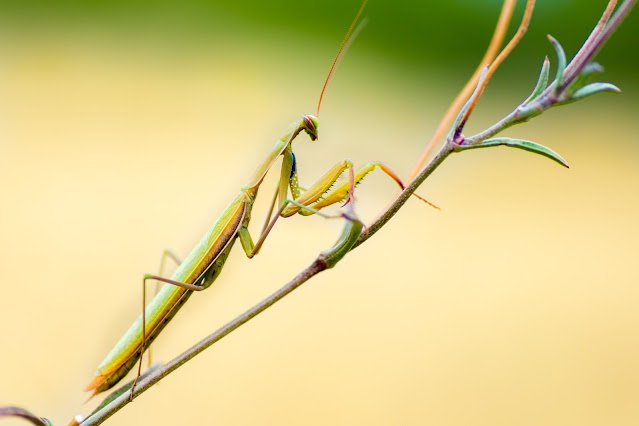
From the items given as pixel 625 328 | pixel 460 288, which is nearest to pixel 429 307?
pixel 460 288

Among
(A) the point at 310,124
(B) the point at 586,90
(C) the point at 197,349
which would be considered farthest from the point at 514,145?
(A) the point at 310,124

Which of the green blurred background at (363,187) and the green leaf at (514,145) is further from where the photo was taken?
the green blurred background at (363,187)

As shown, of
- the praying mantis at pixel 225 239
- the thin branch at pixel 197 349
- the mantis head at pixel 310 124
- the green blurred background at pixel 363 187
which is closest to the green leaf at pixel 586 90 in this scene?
the thin branch at pixel 197 349

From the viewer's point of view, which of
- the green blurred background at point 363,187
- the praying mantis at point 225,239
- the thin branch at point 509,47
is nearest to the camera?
the thin branch at point 509,47

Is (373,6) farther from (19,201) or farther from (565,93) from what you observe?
(565,93)

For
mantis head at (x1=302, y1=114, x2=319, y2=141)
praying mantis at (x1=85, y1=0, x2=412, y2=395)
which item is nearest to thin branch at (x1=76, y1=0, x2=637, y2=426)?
praying mantis at (x1=85, y1=0, x2=412, y2=395)

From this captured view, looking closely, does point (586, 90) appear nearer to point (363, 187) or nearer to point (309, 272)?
point (309, 272)

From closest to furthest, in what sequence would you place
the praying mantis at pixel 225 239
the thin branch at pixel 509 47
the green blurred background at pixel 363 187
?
the thin branch at pixel 509 47
the praying mantis at pixel 225 239
the green blurred background at pixel 363 187

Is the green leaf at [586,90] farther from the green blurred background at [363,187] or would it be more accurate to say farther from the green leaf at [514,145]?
the green blurred background at [363,187]
